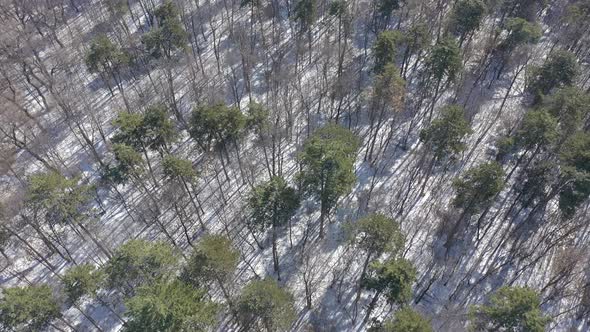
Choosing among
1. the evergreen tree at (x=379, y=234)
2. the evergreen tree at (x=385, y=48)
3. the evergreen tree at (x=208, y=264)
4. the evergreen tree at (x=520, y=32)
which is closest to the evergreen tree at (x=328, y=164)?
the evergreen tree at (x=379, y=234)

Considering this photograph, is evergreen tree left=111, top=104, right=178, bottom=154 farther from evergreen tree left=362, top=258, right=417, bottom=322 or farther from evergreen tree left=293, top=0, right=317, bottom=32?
evergreen tree left=293, top=0, right=317, bottom=32

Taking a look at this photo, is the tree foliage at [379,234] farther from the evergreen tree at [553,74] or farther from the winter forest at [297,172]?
the evergreen tree at [553,74]

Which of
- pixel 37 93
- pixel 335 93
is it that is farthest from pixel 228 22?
pixel 37 93

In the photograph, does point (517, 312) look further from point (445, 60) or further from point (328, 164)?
point (445, 60)

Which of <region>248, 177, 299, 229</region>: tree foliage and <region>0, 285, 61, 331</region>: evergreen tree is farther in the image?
<region>248, 177, 299, 229</region>: tree foliage

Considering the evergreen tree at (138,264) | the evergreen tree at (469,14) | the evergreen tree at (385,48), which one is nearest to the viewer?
the evergreen tree at (138,264)

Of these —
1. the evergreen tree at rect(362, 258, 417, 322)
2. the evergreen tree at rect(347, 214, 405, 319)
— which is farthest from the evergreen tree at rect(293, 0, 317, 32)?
the evergreen tree at rect(362, 258, 417, 322)
